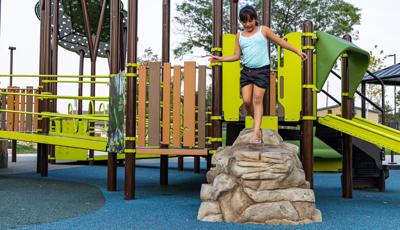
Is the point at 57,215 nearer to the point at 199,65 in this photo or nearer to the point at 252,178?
the point at 252,178

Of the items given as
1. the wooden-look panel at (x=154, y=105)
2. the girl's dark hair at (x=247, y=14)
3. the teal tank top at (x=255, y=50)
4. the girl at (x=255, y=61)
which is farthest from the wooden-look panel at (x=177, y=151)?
the girl's dark hair at (x=247, y=14)

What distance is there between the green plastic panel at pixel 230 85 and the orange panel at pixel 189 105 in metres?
0.47

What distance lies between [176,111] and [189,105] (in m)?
0.23

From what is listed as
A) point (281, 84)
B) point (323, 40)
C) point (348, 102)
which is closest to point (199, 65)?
point (281, 84)

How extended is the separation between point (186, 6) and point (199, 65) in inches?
890

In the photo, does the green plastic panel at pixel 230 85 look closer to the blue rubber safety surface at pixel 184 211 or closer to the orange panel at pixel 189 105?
the orange panel at pixel 189 105

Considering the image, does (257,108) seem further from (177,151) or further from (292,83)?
(177,151)

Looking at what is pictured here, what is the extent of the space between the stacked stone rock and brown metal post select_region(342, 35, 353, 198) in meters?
2.15

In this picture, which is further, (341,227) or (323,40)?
(323,40)

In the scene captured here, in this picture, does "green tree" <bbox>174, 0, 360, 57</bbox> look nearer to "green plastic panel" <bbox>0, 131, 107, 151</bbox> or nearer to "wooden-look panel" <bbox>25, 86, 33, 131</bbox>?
"wooden-look panel" <bbox>25, 86, 33, 131</bbox>

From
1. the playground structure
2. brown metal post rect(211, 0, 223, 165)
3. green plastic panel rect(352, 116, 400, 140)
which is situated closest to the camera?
the playground structure

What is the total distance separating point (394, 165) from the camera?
13.0m

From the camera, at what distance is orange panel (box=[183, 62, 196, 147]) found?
20.8 ft

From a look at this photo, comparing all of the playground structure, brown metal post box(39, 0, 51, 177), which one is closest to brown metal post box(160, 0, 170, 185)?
the playground structure
